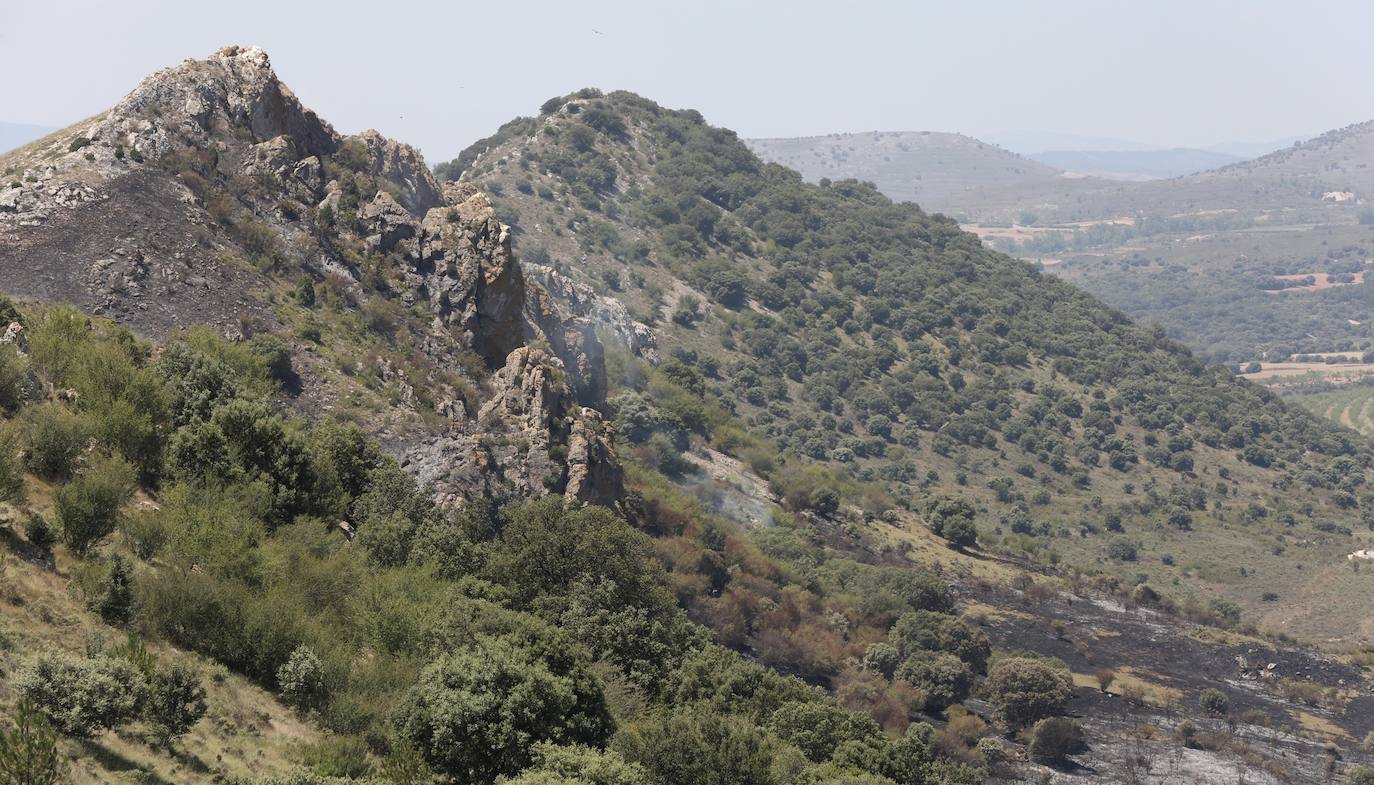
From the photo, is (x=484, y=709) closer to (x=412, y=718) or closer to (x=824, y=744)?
(x=412, y=718)

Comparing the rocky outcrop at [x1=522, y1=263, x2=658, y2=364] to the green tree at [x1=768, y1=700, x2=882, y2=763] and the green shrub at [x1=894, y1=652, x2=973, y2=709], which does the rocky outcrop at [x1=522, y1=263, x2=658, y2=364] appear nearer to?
the green shrub at [x1=894, y1=652, x2=973, y2=709]

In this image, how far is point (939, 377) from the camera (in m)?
143

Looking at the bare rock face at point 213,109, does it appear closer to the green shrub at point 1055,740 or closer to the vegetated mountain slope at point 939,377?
the vegetated mountain slope at point 939,377

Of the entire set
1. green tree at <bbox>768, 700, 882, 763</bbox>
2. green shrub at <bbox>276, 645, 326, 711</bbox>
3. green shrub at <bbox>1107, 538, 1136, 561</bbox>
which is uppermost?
green shrub at <bbox>276, 645, 326, 711</bbox>

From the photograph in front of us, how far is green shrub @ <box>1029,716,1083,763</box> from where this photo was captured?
54.0 meters

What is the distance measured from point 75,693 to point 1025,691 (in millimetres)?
47412

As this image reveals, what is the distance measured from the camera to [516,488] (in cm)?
4962

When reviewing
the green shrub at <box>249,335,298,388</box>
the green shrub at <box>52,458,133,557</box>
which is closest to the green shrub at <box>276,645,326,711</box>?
the green shrub at <box>52,458,133,557</box>

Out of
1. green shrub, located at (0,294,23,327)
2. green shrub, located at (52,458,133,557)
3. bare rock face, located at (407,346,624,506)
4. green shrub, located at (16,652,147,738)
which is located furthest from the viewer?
bare rock face, located at (407,346,624,506)

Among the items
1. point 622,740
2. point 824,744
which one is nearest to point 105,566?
point 622,740

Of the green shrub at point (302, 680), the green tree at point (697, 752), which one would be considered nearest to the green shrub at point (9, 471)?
the green shrub at point (302, 680)

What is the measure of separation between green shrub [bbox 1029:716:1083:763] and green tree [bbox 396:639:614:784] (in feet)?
101

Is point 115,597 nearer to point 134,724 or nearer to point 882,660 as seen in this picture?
point 134,724

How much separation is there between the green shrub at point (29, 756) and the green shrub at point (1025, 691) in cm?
4767
